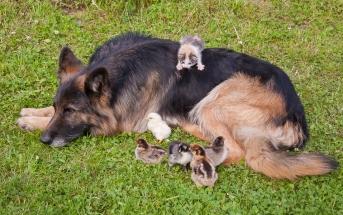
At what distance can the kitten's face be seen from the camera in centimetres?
599

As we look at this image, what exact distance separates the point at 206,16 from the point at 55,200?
521 centimetres

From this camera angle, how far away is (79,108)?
574cm

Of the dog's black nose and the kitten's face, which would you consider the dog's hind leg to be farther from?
the kitten's face

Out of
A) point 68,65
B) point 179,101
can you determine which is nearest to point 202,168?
point 179,101

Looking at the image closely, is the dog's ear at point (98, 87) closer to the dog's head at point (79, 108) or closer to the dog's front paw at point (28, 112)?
the dog's head at point (79, 108)

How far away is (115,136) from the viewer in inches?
242

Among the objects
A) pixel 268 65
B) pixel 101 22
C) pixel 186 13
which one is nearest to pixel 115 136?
pixel 268 65

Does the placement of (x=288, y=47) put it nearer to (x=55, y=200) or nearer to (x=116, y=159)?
(x=116, y=159)

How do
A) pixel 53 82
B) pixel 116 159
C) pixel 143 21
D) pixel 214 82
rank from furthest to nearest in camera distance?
pixel 143 21 < pixel 53 82 < pixel 214 82 < pixel 116 159

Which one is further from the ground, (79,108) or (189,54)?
(189,54)

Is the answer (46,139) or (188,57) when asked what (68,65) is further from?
(188,57)

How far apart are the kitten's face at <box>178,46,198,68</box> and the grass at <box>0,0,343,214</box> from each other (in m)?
0.99

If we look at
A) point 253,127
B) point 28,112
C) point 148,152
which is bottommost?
point 28,112

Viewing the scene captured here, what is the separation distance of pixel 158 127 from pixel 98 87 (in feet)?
3.29
